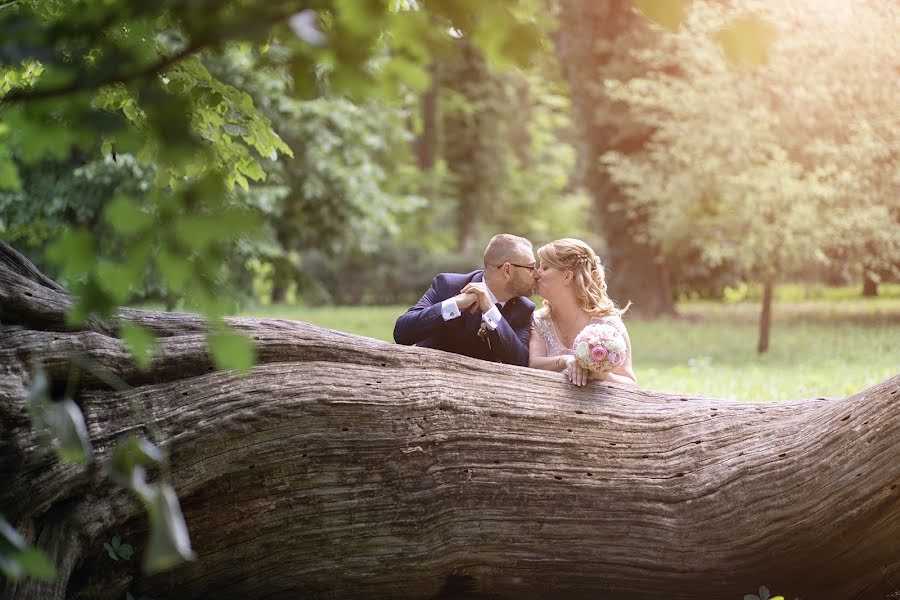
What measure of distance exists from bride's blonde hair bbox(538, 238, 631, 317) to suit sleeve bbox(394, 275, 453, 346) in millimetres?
632

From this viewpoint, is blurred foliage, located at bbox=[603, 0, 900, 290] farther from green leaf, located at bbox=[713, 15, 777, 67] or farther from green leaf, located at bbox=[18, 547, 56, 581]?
green leaf, located at bbox=[18, 547, 56, 581]

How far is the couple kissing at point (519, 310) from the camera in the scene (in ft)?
17.0

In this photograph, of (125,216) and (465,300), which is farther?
(465,300)

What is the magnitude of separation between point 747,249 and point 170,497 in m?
15.7

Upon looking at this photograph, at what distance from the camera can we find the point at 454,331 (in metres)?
5.31

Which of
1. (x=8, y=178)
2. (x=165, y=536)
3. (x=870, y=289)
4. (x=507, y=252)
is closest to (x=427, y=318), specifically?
(x=507, y=252)

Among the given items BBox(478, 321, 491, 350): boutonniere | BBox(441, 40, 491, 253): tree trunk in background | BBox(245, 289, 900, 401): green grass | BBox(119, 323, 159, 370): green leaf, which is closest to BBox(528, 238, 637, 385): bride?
BBox(478, 321, 491, 350): boutonniere

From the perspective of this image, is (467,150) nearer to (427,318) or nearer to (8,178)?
(427,318)

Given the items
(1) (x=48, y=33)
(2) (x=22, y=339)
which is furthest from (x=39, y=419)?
(2) (x=22, y=339)

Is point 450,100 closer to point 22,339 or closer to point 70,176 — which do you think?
point 70,176

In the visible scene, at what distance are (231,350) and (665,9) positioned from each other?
3.99 feet

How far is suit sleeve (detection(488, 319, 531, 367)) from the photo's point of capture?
523cm

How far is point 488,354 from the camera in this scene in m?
5.34

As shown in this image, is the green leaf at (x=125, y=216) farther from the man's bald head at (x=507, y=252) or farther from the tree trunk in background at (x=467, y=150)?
the tree trunk in background at (x=467, y=150)
